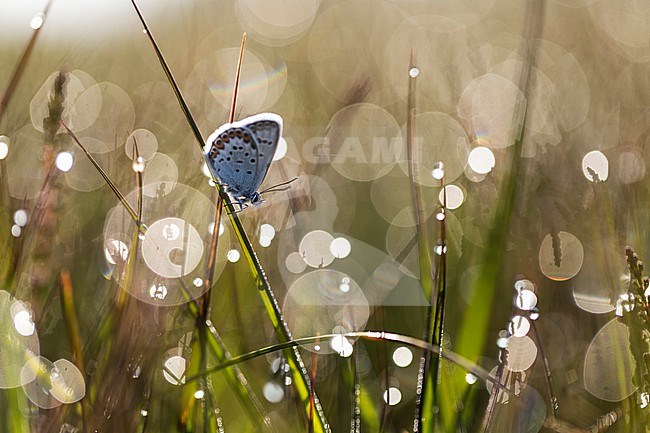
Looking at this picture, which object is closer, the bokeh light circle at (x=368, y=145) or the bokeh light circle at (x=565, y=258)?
the bokeh light circle at (x=565, y=258)

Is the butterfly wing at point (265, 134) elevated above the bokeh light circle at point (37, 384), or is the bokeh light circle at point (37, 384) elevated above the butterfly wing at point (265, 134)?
the butterfly wing at point (265, 134)

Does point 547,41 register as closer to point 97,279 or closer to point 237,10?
point 97,279

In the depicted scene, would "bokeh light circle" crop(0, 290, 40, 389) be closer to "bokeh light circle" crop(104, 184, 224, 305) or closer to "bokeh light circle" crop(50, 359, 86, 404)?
"bokeh light circle" crop(50, 359, 86, 404)

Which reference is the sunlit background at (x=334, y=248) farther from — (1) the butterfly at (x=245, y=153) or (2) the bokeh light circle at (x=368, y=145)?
(1) the butterfly at (x=245, y=153)

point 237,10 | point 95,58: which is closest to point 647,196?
point 95,58

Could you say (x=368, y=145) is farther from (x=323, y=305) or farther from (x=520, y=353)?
(x=520, y=353)

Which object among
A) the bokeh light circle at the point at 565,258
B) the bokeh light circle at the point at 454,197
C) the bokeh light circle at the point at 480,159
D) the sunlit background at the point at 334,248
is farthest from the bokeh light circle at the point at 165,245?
the bokeh light circle at the point at 480,159
